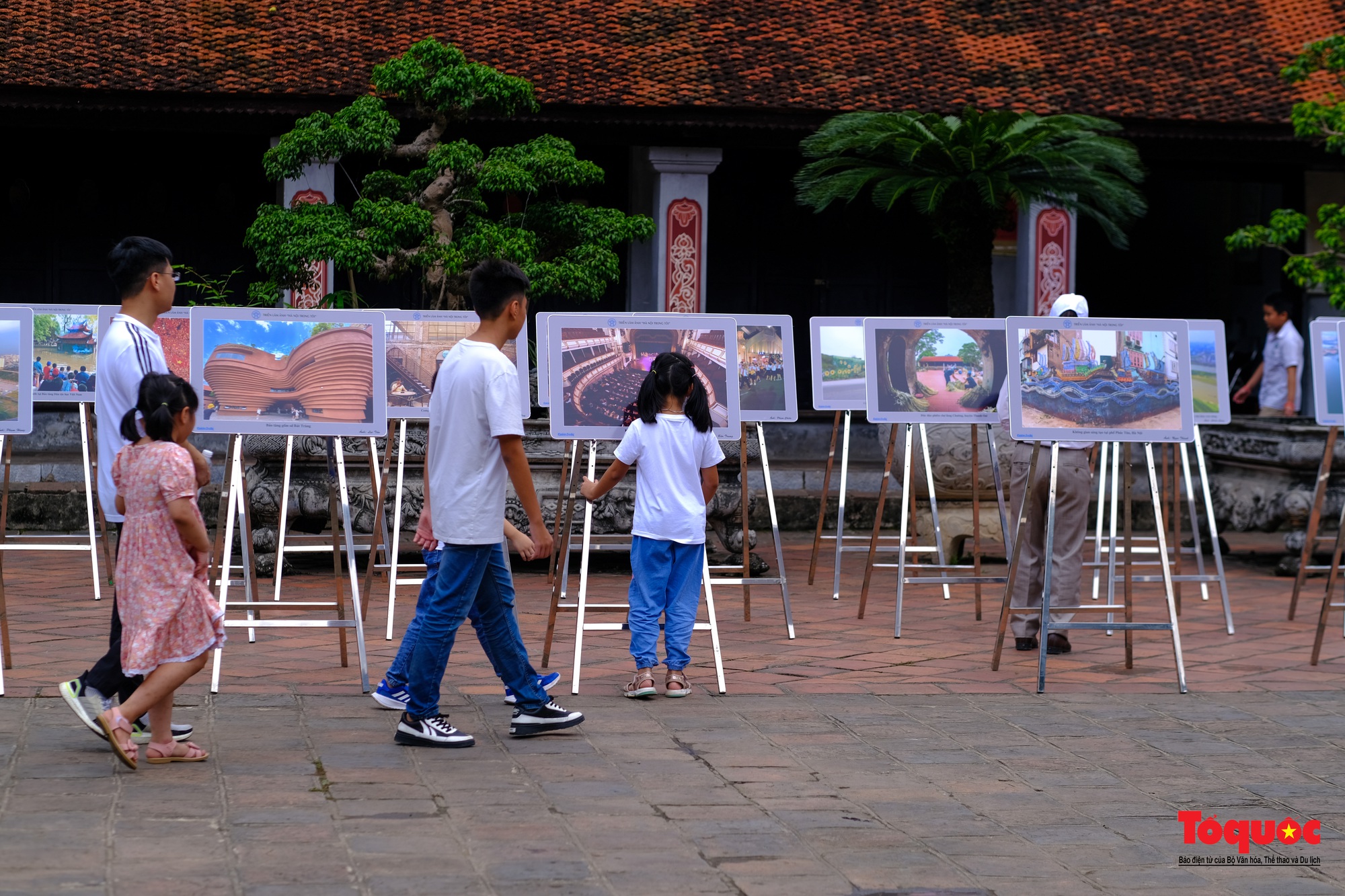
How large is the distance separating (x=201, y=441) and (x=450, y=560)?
7.17 meters

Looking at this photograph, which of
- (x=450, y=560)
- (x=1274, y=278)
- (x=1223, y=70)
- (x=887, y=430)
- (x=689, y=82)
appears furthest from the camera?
(x=1274, y=278)

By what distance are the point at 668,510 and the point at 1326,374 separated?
400 centimetres

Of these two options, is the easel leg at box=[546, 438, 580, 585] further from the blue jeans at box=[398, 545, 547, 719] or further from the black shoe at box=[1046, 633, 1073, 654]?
the black shoe at box=[1046, 633, 1073, 654]

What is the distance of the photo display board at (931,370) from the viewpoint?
27.1 ft

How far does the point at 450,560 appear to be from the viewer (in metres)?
5.25

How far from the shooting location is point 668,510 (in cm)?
618

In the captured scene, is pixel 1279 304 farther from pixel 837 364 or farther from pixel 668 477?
pixel 668 477

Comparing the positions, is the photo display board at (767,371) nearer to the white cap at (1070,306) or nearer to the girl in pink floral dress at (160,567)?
the white cap at (1070,306)

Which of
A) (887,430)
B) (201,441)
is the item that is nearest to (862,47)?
(887,430)

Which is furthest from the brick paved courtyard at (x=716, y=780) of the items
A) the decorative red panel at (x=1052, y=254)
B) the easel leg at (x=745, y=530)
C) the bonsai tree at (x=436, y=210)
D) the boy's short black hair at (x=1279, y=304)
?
the decorative red panel at (x=1052, y=254)

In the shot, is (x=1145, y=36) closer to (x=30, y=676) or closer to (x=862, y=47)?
(x=862, y=47)

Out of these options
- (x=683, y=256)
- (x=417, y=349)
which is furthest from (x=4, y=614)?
(x=683, y=256)

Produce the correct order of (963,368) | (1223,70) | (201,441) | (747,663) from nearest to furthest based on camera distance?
(747,663), (963,368), (201,441), (1223,70)

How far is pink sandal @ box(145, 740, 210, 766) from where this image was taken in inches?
195
